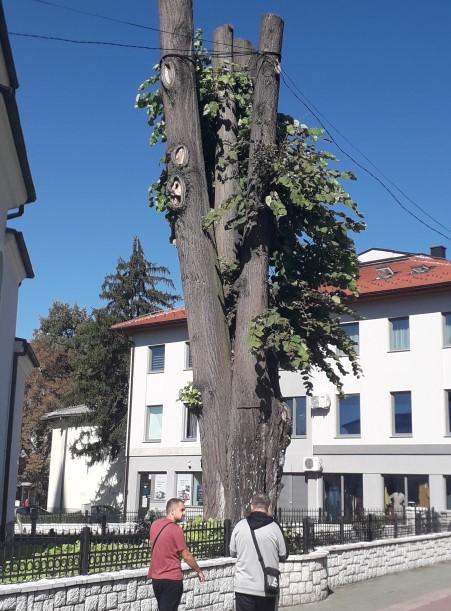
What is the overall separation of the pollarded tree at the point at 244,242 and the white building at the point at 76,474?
29.0 metres

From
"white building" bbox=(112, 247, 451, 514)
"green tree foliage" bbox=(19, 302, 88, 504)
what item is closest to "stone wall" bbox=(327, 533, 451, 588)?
"white building" bbox=(112, 247, 451, 514)

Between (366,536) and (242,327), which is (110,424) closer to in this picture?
(366,536)

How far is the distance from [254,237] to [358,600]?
5.97m

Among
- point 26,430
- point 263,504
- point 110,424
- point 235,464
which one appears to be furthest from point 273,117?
point 26,430

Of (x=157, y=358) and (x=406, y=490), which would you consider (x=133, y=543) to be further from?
(x=157, y=358)

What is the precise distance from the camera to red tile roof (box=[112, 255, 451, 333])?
2736cm

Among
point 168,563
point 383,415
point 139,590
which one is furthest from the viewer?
point 383,415

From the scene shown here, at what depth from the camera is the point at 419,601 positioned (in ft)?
38.2

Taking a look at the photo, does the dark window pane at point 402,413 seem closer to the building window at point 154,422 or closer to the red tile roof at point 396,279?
the red tile roof at point 396,279

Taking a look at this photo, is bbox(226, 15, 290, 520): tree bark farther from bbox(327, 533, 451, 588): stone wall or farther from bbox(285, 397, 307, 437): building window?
bbox(285, 397, 307, 437): building window

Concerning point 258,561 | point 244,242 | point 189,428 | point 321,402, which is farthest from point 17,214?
point 189,428

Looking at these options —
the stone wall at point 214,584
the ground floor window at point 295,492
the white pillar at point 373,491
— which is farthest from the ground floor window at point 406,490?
the stone wall at point 214,584

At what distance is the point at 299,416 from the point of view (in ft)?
97.9

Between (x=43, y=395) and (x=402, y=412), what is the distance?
33.4 metres
